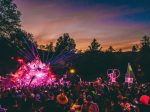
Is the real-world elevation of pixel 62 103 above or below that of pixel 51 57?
below

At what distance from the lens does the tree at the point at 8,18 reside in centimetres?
4309

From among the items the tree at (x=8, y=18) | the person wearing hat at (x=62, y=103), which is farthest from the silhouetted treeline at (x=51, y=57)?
the person wearing hat at (x=62, y=103)

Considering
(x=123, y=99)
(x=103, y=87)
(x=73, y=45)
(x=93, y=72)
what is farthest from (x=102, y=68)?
(x=73, y=45)

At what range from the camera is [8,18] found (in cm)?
4422

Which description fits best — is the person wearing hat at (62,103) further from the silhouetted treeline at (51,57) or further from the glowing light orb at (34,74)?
the silhouetted treeline at (51,57)

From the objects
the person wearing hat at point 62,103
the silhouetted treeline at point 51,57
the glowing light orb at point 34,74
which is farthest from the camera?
the silhouetted treeline at point 51,57

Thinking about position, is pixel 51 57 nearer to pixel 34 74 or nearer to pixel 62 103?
pixel 34 74

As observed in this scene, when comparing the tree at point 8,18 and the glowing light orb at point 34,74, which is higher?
the tree at point 8,18

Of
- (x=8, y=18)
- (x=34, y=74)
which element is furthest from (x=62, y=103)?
(x=8, y=18)

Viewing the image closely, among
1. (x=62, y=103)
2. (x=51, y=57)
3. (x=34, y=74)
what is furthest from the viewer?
(x=51, y=57)

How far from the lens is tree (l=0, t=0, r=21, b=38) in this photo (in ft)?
141

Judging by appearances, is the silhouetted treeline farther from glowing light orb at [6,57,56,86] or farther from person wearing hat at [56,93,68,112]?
person wearing hat at [56,93,68,112]

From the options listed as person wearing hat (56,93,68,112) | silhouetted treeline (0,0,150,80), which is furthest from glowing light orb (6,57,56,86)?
person wearing hat (56,93,68,112)

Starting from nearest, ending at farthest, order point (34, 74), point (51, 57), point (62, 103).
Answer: point (62, 103), point (34, 74), point (51, 57)
